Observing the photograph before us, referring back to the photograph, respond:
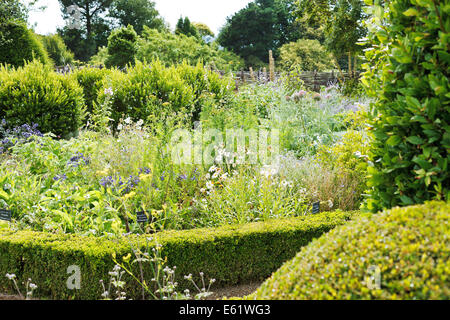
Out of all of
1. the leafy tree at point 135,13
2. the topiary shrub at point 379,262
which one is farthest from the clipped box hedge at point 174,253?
the leafy tree at point 135,13

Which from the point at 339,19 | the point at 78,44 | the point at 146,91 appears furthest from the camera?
the point at 78,44

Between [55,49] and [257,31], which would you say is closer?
[55,49]

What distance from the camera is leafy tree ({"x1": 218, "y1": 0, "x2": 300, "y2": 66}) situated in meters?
32.6

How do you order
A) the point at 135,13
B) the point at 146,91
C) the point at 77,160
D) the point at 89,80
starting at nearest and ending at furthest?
the point at 77,160, the point at 146,91, the point at 89,80, the point at 135,13

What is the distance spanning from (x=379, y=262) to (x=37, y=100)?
287 inches

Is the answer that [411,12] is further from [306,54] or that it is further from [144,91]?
[306,54]

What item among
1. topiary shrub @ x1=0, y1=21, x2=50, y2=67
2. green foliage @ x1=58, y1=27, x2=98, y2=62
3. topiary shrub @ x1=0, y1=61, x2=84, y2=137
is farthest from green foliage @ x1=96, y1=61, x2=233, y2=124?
green foliage @ x1=58, y1=27, x2=98, y2=62

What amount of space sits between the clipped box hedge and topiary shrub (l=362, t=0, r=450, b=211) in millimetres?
1198

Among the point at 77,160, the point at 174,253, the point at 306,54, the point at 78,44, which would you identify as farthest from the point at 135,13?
the point at 174,253

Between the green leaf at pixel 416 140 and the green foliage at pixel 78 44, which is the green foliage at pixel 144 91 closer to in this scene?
the green leaf at pixel 416 140

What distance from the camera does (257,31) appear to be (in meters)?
33.0

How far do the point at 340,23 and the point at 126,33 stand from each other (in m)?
11.6
